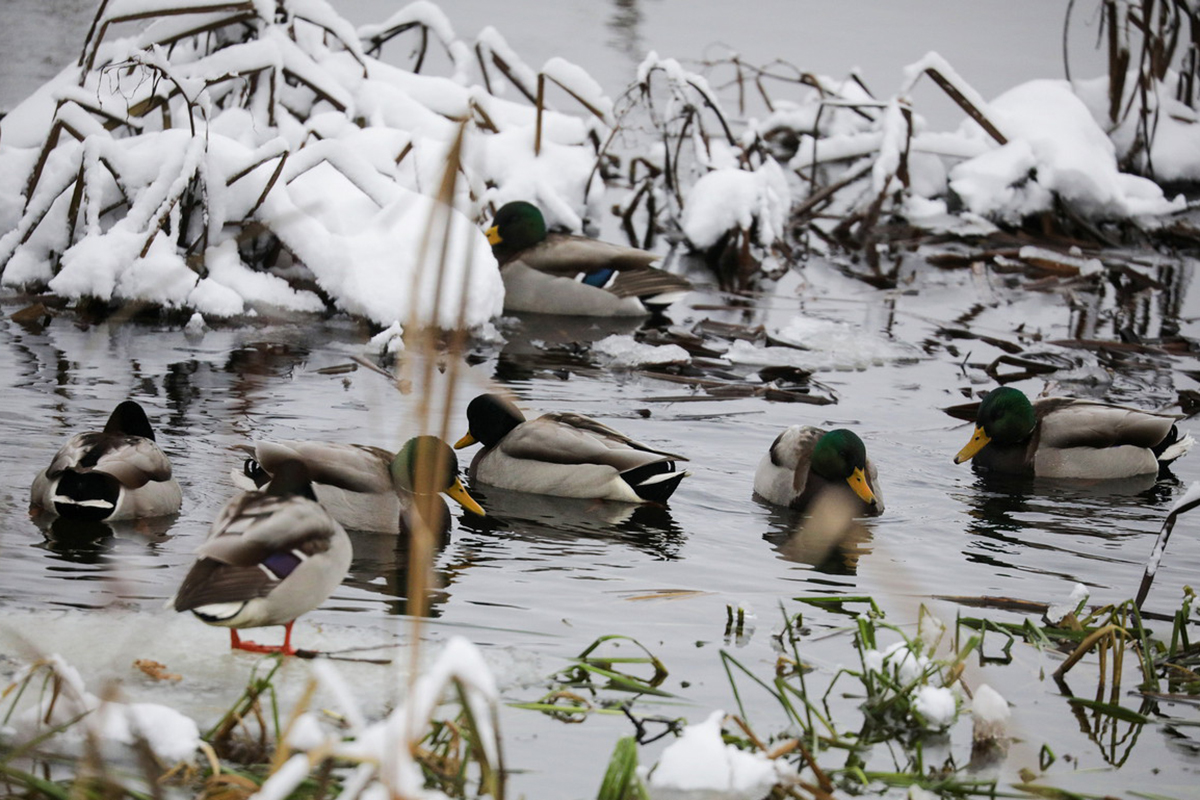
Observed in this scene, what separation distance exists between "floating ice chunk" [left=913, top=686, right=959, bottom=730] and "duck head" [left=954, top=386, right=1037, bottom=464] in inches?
144

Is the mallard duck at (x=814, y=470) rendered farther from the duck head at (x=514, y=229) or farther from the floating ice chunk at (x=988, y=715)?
the duck head at (x=514, y=229)

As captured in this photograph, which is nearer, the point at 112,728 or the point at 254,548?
the point at 112,728

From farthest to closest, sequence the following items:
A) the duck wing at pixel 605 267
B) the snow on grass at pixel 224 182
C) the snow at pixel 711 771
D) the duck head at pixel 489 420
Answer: the duck wing at pixel 605 267, the snow on grass at pixel 224 182, the duck head at pixel 489 420, the snow at pixel 711 771

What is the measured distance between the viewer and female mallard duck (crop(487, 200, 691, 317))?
407 inches

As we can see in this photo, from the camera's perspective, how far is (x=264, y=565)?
13.0 ft

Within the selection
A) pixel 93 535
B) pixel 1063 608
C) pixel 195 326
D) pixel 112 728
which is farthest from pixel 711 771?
pixel 195 326

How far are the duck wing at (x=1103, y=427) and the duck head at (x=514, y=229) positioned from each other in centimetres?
413

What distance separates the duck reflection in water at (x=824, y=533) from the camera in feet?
20.2

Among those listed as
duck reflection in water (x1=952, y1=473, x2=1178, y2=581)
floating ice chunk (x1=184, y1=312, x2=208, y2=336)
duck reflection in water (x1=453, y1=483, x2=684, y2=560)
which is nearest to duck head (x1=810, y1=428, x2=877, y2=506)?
duck reflection in water (x1=952, y1=473, x2=1178, y2=581)

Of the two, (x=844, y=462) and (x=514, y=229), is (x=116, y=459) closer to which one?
(x=844, y=462)

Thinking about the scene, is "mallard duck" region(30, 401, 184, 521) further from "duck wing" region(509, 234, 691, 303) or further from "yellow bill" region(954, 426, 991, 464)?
"duck wing" region(509, 234, 691, 303)

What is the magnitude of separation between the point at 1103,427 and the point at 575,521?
2828 mm

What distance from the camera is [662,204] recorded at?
12.9m

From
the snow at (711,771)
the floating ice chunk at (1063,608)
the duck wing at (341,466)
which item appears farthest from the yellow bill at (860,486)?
the snow at (711,771)
